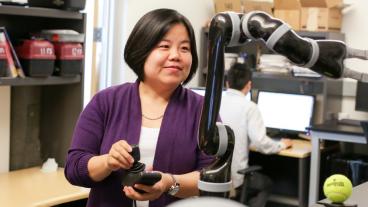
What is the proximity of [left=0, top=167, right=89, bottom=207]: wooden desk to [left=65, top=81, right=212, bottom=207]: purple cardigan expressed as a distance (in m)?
0.93

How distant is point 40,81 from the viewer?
2871 mm

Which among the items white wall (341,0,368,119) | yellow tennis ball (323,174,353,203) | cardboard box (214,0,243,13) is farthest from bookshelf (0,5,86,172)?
white wall (341,0,368,119)

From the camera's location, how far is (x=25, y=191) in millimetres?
2664

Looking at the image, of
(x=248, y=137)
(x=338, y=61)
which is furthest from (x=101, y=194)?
(x=248, y=137)

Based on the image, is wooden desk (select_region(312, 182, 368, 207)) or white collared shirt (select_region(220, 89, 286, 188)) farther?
white collared shirt (select_region(220, 89, 286, 188))

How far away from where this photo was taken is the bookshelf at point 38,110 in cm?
300

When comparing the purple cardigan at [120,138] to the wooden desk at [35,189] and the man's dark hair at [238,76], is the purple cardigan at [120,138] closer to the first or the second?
the wooden desk at [35,189]

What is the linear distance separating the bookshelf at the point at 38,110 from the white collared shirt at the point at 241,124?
1.08 m

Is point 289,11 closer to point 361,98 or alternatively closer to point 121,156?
point 361,98

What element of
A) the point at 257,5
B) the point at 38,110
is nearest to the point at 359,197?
the point at 38,110

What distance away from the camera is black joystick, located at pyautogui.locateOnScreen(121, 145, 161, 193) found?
142 cm

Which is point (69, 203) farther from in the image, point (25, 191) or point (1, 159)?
point (1, 159)

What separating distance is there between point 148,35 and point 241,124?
7.33ft

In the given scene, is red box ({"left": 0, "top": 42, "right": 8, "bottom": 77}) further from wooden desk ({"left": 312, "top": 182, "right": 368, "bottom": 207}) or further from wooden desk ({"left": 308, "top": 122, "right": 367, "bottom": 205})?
wooden desk ({"left": 308, "top": 122, "right": 367, "bottom": 205})
